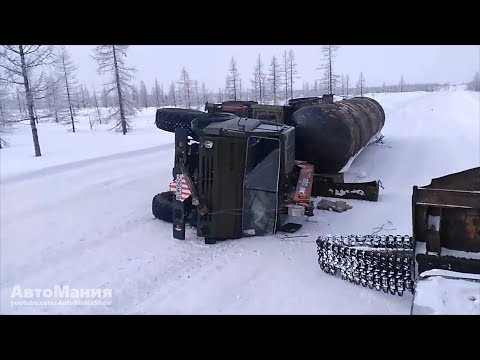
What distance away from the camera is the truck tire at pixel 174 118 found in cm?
978

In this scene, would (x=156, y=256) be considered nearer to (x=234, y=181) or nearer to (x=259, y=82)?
(x=234, y=181)

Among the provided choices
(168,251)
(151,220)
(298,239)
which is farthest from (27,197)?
(298,239)

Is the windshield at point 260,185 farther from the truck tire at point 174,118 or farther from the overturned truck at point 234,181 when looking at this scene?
the truck tire at point 174,118

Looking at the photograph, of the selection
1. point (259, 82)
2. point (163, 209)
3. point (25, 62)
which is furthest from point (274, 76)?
point (163, 209)

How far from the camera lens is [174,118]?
984 cm

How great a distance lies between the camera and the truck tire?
9.78 metres

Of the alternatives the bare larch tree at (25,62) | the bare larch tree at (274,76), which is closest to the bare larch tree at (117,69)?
the bare larch tree at (25,62)

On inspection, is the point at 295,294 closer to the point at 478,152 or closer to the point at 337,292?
the point at 337,292

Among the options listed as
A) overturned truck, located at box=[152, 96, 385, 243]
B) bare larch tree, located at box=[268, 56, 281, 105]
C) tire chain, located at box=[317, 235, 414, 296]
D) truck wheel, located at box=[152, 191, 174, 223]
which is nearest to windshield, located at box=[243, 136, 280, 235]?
overturned truck, located at box=[152, 96, 385, 243]

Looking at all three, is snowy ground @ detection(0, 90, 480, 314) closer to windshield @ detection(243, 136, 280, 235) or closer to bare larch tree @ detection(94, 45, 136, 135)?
windshield @ detection(243, 136, 280, 235)

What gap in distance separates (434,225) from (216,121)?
503 centimetres

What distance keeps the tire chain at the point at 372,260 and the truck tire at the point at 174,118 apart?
15.9 ft
